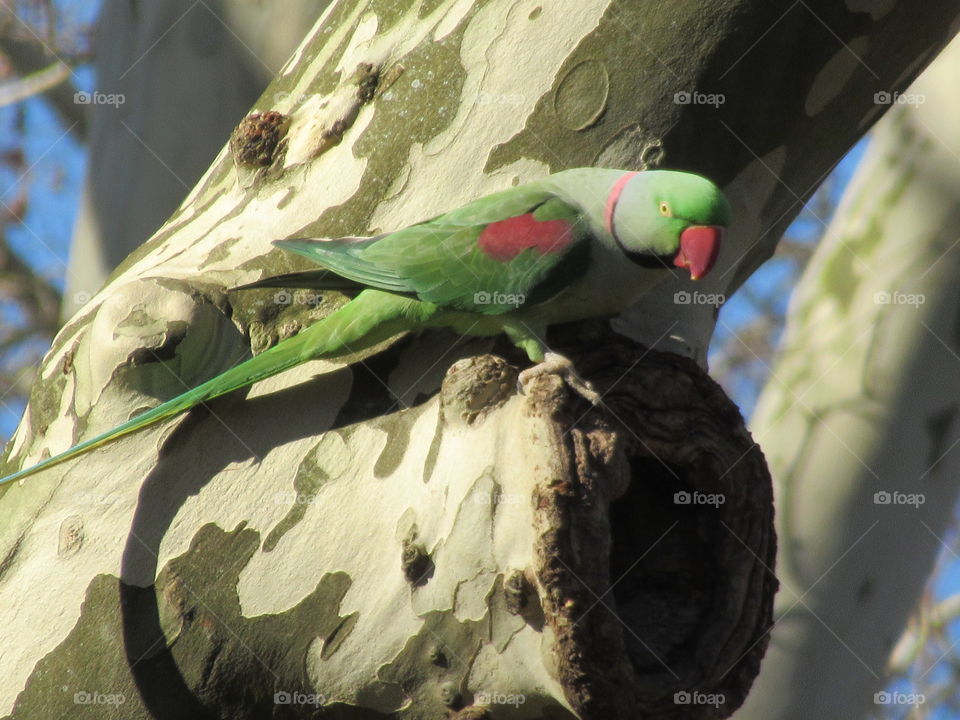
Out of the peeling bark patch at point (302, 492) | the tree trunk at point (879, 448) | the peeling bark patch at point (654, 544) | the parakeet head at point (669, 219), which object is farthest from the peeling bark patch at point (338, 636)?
the tree trunk at point (879, 448)

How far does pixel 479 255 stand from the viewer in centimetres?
226

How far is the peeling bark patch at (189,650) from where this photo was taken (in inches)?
76.0

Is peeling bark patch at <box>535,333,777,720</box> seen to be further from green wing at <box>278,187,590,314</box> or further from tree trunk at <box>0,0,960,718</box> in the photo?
green wing at <box>278,187,590,314</box>

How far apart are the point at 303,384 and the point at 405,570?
1.86ft

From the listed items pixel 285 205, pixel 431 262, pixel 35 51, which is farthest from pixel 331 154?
pixel 35 51

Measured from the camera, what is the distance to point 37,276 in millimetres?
7203

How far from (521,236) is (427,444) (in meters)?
0.64

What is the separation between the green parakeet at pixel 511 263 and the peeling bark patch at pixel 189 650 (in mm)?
441

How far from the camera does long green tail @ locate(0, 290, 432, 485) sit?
6.81 ft

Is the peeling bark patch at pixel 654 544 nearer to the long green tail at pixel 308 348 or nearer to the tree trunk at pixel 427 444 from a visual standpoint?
the tree trunk at pixel 427 444

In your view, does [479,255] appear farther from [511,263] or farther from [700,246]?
[700,246]

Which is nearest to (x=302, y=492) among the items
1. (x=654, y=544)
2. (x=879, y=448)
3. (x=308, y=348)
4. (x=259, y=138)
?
(x=308, y=348)

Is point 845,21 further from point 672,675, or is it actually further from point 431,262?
point 672,675

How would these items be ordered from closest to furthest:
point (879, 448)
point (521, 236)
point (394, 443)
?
point (394, 443) < point (521, 236) < point (879, 448)
